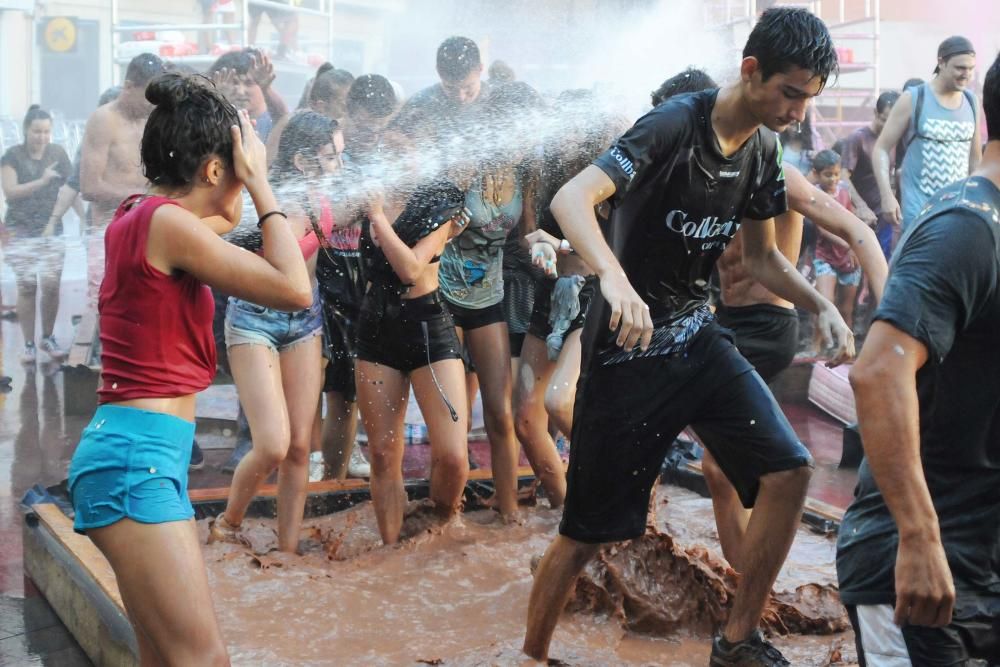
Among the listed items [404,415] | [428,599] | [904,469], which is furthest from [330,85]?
[904,469]

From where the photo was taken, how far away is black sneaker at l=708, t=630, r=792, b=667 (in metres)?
3.75

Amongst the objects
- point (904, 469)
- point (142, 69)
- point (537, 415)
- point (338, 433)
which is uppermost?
point (142, 69)

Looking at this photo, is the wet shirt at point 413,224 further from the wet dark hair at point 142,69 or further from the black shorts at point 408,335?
the wet dark hair at point 142,69

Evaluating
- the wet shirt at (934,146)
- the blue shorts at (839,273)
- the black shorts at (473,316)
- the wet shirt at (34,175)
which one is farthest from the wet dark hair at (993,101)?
the wet shirt at (34,175)

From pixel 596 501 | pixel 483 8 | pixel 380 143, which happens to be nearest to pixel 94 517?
pixel 596 501

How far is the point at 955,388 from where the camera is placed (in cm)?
241

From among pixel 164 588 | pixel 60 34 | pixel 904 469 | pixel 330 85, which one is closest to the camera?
pixel 904 469

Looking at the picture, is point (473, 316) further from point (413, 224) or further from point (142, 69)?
point (142, 69)

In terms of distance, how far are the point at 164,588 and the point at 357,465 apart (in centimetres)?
427

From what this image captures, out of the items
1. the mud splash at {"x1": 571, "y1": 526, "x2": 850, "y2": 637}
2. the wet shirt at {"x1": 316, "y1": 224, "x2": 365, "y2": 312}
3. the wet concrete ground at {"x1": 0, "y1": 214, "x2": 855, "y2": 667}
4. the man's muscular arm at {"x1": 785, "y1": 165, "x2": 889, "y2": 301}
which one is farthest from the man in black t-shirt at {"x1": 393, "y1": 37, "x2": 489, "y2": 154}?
the mud splash at {"x1": 571, "y1": 526, "x2": 850, "y2": 637}

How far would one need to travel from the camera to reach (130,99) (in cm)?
780

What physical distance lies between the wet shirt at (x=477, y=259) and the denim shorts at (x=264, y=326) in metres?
0.83

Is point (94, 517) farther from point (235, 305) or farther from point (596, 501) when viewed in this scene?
point (235, 305)

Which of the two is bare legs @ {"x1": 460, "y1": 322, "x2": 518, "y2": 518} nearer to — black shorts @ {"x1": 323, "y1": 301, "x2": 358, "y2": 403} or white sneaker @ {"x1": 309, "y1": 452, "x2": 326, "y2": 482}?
black shorts @ {"x1": 323, "y1": 301, "x2": 358, "y2": 403}
